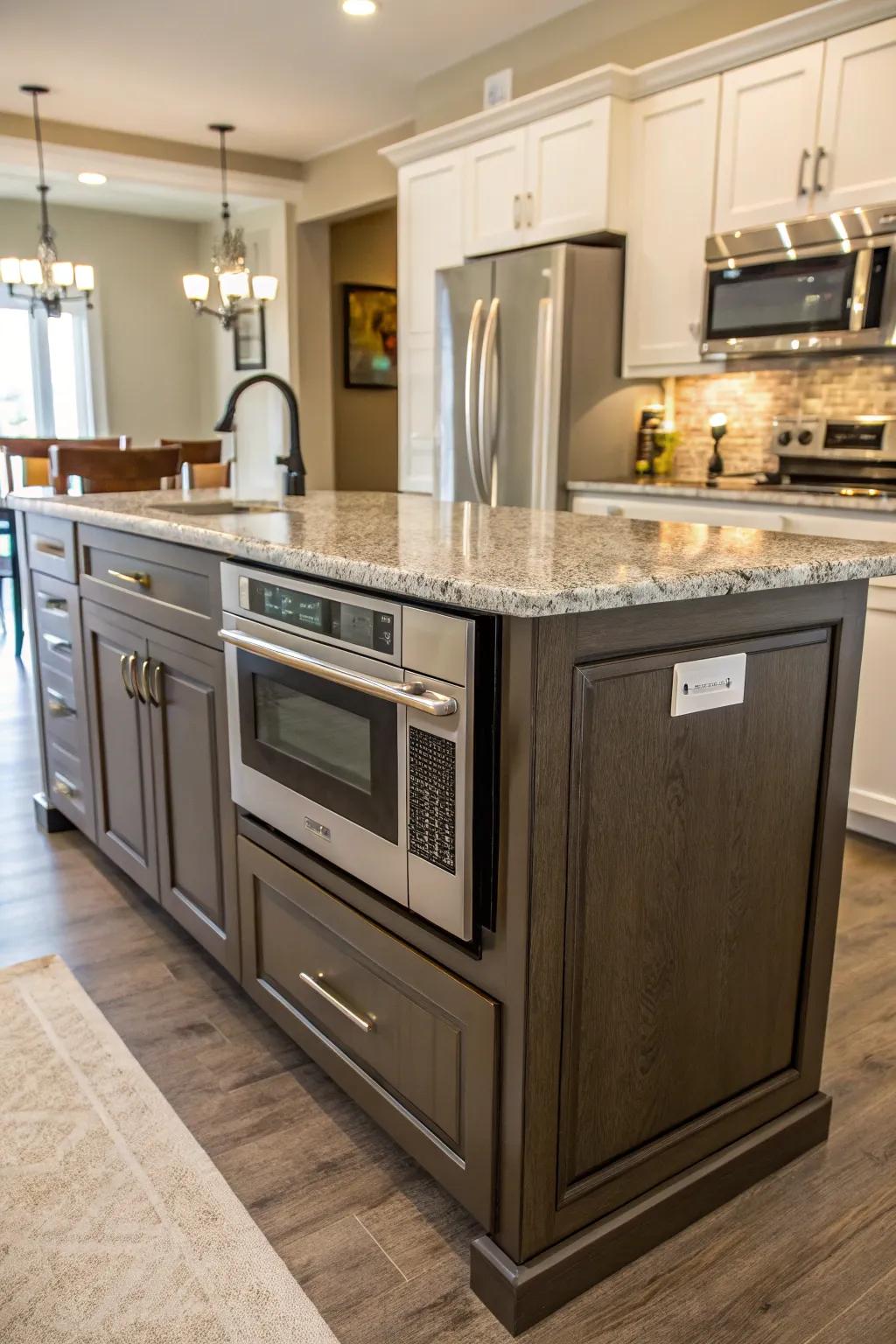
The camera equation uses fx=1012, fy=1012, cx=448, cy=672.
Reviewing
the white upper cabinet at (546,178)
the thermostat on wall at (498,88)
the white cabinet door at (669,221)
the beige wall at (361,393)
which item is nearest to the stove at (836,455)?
the white cabinet door at (669,221)

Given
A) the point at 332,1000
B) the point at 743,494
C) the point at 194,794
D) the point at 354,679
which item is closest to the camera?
the point at 354,679

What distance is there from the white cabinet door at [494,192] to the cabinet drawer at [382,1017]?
129 inches

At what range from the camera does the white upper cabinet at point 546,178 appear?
3.78m

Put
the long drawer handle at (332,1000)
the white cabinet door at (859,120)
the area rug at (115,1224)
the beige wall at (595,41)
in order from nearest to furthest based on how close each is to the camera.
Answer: the area rug at (115,1224)
the long drawer handle at (332,1000)
the white cabinet door at (859,120)
the beige wall at (595,41)

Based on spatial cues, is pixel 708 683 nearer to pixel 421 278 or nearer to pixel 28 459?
pixel 421 278

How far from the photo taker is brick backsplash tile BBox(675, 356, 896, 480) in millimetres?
3424

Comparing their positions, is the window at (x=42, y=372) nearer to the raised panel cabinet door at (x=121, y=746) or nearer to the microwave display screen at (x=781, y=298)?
the microwave display screen at (x=781, y=298)

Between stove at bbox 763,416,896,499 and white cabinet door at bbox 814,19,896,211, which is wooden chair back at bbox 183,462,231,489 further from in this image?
white cabinet door at bbox 814,19,896,211

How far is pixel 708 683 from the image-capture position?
4.38ft

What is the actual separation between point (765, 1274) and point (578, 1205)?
290mm

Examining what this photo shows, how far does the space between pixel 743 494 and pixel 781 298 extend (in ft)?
2.28

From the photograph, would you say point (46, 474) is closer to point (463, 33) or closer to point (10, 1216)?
point (463, 33)

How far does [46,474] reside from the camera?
530cm

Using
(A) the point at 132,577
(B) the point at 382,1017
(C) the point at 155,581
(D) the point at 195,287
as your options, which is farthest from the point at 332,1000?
(D) the point at 195,287
